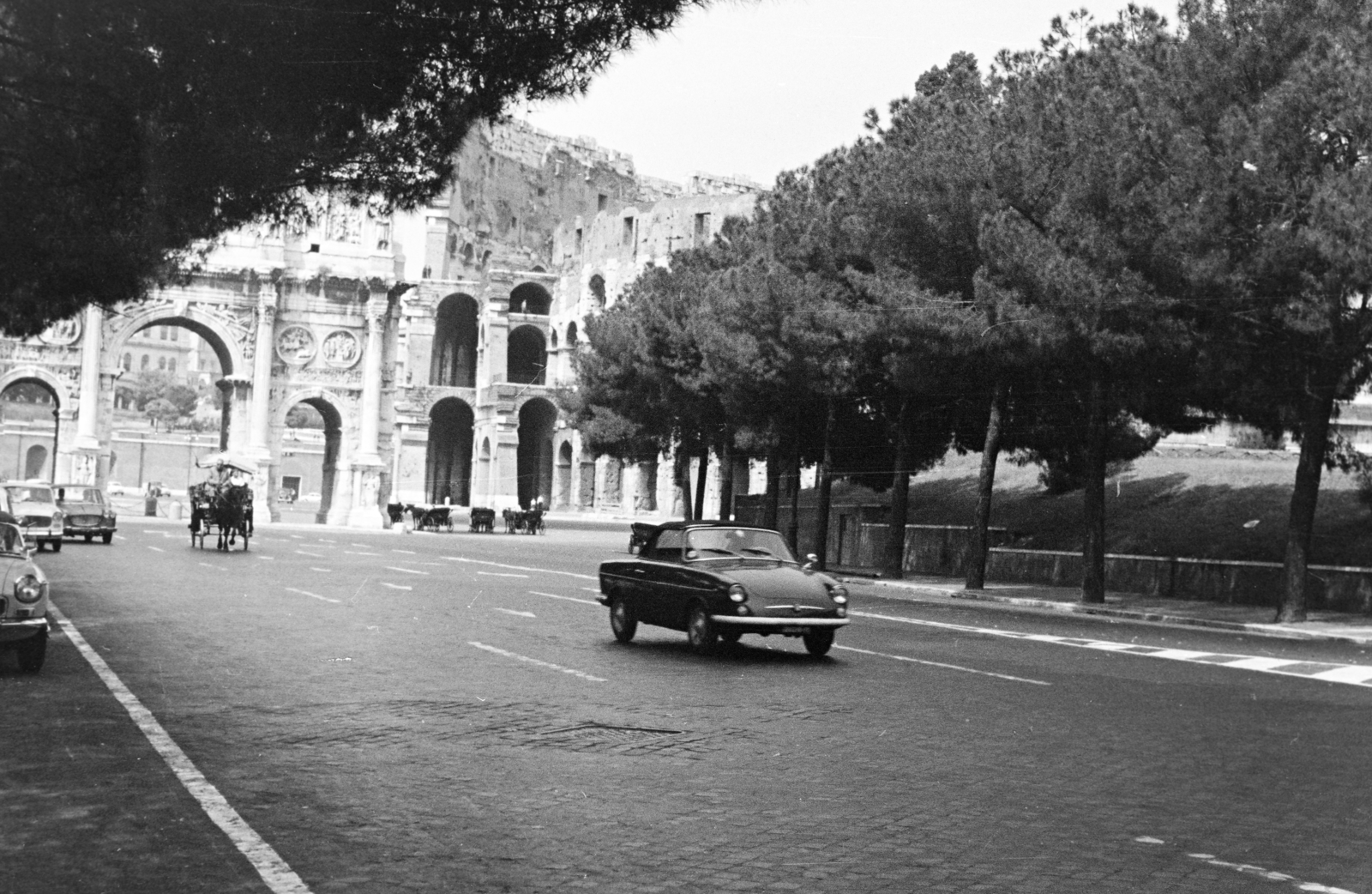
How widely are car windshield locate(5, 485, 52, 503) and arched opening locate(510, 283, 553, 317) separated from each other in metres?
76.7

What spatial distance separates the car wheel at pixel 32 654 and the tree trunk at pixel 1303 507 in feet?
62.9

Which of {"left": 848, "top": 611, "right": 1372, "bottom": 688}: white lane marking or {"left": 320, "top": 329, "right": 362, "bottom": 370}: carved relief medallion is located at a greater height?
{"left": 320, "top": 329, "right": 362, "bottom": 370}: carved relief medallion

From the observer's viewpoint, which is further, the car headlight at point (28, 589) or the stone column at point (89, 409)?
the stone column at point (89, 409)

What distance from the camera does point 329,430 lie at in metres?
73.4

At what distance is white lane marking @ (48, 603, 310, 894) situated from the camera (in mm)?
6305

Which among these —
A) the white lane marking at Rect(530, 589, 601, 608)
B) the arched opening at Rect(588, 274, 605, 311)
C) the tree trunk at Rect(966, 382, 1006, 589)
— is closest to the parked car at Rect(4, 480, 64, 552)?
the white lane marking at Rect(530, 589, 601, 608)

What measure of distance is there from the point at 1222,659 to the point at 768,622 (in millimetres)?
6221

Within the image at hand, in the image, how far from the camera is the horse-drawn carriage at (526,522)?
69438 mm

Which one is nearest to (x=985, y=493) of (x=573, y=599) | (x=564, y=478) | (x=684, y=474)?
(x=573, y=599)

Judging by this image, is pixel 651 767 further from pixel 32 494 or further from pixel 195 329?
pixel 195 329

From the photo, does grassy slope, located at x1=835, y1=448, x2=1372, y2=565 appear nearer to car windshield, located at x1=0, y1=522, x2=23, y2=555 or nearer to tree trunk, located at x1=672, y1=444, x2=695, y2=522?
tree trunk, located at x1=672, y1=444, x2=695, y2=522

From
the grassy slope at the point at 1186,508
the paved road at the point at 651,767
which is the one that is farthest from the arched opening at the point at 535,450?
the paved road at the point at 651,767

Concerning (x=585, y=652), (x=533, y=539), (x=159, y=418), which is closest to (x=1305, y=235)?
(x=585, y=652)

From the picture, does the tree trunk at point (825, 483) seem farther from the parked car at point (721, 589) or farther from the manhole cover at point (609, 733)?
the manhole cover at point (609, 733)
